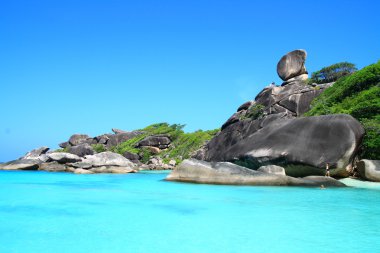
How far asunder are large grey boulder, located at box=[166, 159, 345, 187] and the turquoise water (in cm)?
229

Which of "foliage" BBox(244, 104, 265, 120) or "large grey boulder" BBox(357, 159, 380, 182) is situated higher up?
"foliage" BBox(244, 104, 265, 120)

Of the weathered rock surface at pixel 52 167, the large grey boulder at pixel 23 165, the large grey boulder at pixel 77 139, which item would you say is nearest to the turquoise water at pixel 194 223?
the weathered rock surface at pixel 52 167

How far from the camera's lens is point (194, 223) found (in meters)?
7.04

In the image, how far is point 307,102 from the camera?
945 inches

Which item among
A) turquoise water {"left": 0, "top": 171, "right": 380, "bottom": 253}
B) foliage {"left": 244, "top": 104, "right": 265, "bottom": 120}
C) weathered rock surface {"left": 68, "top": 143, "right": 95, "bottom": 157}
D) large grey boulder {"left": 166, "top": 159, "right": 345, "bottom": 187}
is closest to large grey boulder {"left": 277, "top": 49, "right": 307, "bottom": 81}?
foliage {"left": 244, "top": 104, "right": 265, "bottom": 120}

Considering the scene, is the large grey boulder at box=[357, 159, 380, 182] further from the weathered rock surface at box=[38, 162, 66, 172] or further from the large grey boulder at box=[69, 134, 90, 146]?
the large grey boulder at box=[69, 134, 90, 146]

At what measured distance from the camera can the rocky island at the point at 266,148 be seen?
47.0 feet

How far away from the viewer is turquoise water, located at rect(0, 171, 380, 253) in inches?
215

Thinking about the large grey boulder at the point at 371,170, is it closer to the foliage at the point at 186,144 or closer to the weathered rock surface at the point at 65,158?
the weathered rock surface at the point at 65,158

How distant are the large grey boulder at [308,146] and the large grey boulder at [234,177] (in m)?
1.15

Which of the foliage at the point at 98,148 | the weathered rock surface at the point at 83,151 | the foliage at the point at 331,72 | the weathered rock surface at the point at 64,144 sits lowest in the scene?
the weathered rock surface at the point at 83,151

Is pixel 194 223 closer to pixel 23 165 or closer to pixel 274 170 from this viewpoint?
pixel 274 170

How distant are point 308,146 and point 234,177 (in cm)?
343

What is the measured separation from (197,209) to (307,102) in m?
17.4
